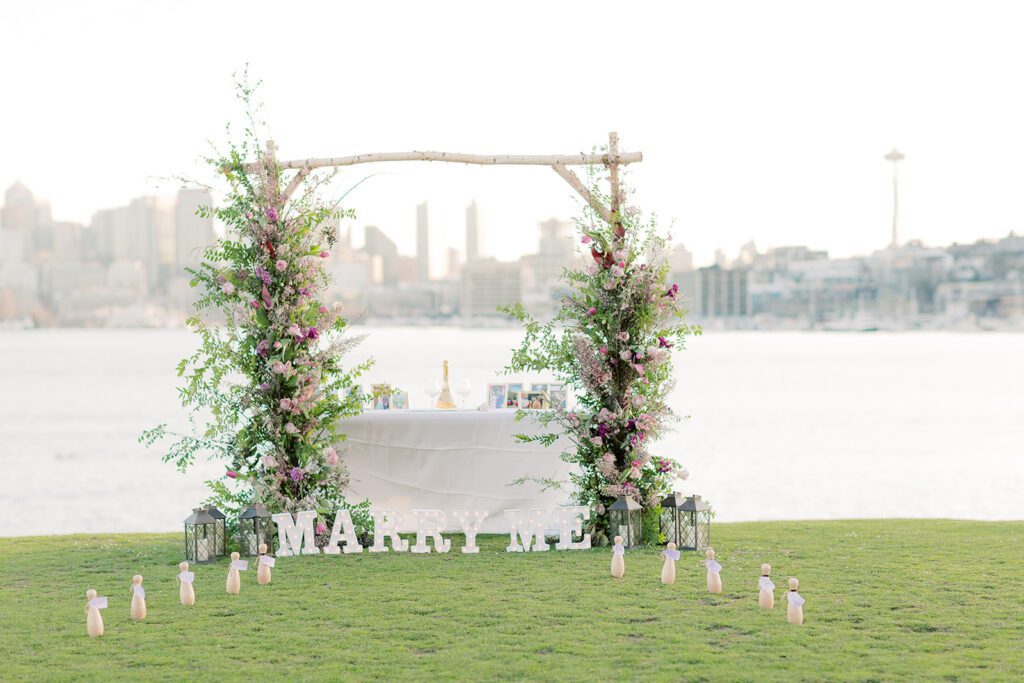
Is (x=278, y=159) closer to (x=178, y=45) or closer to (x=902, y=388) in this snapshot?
(x=178, y=45)

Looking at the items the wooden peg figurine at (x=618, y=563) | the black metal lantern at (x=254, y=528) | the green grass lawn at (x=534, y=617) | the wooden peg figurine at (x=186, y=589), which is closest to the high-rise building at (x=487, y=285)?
the black metal lantern at (x=254, y=528)

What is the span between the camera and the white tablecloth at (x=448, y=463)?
9758 millimetres

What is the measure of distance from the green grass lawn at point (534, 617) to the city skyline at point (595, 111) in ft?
9.09

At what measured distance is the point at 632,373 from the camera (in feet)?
30.3

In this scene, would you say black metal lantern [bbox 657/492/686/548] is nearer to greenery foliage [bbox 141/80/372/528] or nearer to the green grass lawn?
the green grass lawn

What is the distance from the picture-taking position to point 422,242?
7862cm

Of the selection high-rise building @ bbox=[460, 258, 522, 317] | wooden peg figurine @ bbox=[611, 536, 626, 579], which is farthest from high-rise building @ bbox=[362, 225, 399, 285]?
wooden peg figurine @ bbox=[611, 536, 626, 579]

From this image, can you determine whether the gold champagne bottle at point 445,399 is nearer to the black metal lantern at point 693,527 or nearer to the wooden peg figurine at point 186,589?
the black metal lantern at point 693,527

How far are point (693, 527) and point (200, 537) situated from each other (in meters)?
3.71

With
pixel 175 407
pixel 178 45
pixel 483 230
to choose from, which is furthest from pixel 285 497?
pixel 483 230

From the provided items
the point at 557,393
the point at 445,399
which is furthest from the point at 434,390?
the point at 557,393

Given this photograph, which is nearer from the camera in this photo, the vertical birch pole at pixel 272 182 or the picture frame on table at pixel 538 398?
the vertical birch pole at pixel 272 182

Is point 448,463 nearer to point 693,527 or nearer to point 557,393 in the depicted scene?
point 557,393

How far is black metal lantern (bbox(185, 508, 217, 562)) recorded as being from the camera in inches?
339
